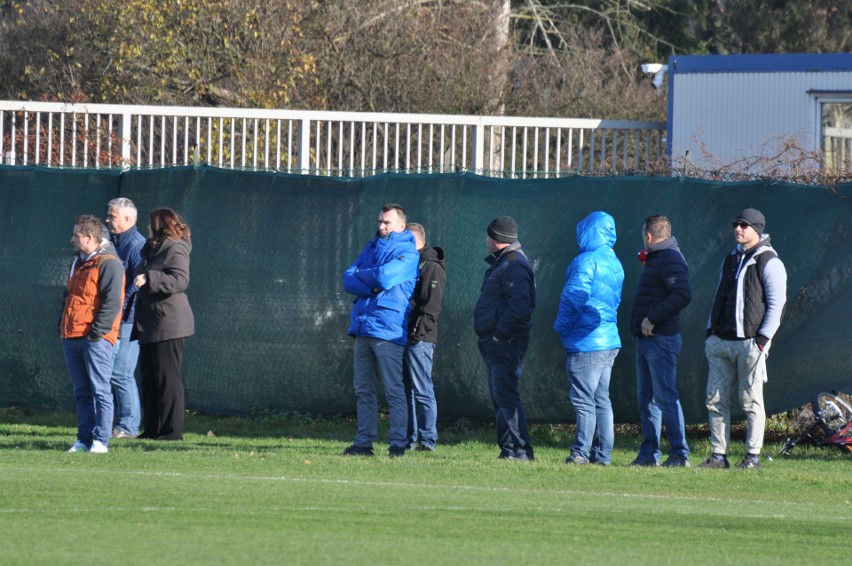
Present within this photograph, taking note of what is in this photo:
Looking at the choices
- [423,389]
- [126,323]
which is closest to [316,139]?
[126,323]

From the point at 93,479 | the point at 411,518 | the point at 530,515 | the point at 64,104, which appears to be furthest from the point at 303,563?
the point at 64,104

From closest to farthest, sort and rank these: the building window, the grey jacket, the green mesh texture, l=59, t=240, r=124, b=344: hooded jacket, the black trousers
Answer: l=59, t=240, r=124, b=344: hooded jacket < the green mesh texture < the grey jacket < the black trousers < the building window

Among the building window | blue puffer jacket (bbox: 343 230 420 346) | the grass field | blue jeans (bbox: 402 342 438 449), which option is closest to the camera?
the grass field

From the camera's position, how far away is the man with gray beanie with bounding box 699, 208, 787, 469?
9.48 meters

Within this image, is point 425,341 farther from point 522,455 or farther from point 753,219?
point 753,219

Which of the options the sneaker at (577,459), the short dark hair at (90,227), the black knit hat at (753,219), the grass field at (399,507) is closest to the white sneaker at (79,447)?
the grass field at (399,507)

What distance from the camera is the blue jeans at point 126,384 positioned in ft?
36.6

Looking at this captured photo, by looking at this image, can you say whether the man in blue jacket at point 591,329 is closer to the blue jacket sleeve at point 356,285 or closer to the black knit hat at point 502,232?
the black knit hat at point 502,232

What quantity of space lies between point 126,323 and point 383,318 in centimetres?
256

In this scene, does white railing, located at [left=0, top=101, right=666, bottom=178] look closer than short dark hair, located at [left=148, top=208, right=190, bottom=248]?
No

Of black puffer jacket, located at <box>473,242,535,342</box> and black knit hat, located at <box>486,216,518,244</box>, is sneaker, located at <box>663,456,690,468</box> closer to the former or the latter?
black puffer jacket, located at <box>473,242,535,342</box>

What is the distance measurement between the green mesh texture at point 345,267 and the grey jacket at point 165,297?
104 centimetres

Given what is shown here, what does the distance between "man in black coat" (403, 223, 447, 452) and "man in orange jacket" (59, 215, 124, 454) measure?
211 cm

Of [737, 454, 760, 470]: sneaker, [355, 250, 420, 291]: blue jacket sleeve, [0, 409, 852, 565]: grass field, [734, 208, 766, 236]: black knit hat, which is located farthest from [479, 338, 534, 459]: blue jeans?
[734, 208, 766, 236]: black knit hat
